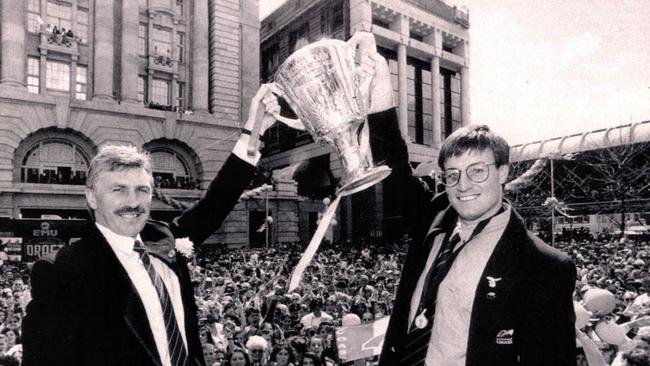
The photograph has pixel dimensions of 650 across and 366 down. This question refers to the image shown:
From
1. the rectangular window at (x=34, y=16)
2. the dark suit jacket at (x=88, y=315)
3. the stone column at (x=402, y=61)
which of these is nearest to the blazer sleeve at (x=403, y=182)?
the dark suit jacket at (x=88, y=315)

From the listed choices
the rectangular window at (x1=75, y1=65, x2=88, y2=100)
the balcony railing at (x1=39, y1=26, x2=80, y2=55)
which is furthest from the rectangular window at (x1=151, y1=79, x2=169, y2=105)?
the balcony railing at (x1=39, y1=26, x2=80, y2=55)

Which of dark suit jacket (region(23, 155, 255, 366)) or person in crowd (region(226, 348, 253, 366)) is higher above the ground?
dark suit jacket (region(23, 155, 255, 366))

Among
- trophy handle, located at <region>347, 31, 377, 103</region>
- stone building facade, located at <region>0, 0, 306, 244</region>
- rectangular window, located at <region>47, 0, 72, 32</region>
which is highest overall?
rectangular window, located at <region>47, 0, 72, 32</region>

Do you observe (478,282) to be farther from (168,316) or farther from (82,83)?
(82,83)

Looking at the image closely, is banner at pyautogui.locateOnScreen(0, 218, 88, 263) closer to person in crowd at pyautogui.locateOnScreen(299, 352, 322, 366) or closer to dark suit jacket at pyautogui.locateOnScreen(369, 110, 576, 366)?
person in crowd at pyautogui.locateOnScreen(299, 352, 322, 366)

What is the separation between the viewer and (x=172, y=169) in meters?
29.8

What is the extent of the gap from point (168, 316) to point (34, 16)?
2975 cm

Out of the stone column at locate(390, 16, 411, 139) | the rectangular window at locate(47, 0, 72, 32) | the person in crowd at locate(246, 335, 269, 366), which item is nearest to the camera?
the person in crowd at locate(246, 335, 269, 366)

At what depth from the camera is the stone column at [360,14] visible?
3609cm

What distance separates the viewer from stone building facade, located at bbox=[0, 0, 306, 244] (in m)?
24.7

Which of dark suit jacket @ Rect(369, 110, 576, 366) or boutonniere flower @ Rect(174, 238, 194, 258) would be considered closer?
dark suit jacket @ Rect(369, 110, 576, 366)

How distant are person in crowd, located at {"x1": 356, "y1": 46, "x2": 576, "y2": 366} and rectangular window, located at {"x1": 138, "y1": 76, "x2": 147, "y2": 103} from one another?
98.2 feet

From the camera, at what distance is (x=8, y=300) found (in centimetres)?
1157

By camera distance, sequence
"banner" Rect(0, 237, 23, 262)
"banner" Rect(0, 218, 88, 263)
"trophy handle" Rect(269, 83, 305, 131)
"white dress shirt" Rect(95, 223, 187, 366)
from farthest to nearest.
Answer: "banner" Rect(0, 218, 88, 263) → "banner" Rect(0, 237, 23, 262) → "trophy handle" Rect(269, 83, 305, 131) → "white dress shirt" Rect(95, 223, 187, 366)
